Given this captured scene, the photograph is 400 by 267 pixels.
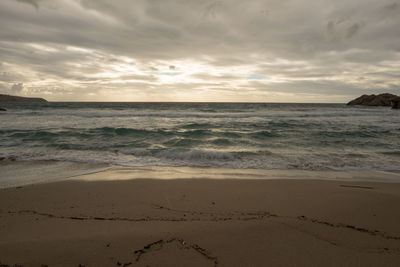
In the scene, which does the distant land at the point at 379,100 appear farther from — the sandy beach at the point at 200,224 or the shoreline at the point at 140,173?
the sandy beach at the point at 200,224

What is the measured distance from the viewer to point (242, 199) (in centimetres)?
412

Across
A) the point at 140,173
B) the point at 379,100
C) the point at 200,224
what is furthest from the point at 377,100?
the point at 200,224

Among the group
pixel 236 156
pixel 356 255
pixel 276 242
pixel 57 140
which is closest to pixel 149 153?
pixel 236 156

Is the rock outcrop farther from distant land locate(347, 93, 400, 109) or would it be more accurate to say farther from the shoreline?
the shoreline

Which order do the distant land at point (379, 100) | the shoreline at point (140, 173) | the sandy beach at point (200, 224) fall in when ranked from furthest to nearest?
the distant land at point (379, 100)
the shoreline at point (140, 173)
the sandy beach at point (200, 224)

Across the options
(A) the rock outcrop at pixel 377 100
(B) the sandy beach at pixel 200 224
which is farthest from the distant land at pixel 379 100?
(B) the sandy beach at pixel 200 224

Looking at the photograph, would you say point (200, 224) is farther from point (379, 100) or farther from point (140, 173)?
point (379, 100)

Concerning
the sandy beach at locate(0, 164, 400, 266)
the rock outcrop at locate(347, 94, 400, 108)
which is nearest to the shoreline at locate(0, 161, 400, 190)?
the sandy beach at locate(0, 164, 400, 266)

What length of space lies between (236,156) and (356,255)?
601 cm

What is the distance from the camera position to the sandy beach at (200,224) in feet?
8.07

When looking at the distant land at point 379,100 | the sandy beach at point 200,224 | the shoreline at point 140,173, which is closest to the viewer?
the sandy beach at point 200,224

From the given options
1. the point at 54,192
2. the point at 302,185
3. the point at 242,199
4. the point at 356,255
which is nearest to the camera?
the point at 356,255

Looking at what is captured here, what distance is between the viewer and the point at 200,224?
3164mm

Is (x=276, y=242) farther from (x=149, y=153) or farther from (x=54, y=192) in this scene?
(x=149, y=153)
